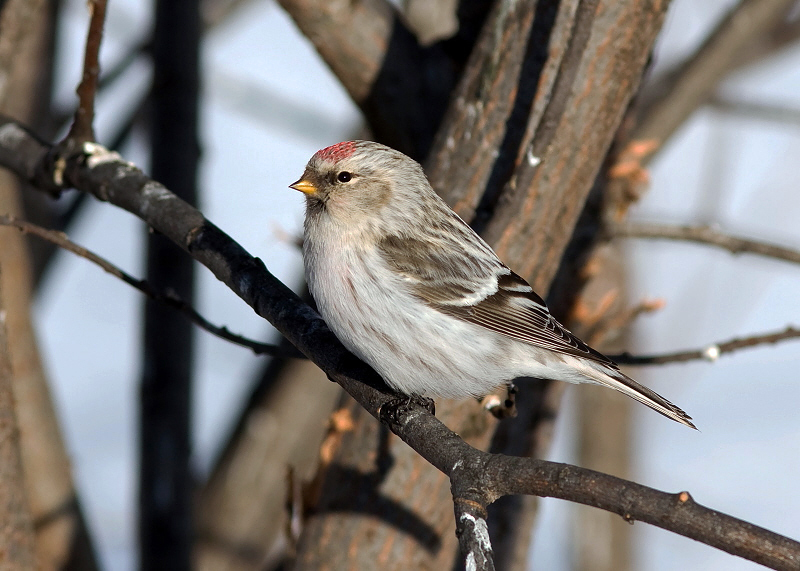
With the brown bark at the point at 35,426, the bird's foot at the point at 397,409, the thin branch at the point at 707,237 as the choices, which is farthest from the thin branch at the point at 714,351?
the brown bark at the point at 35,426

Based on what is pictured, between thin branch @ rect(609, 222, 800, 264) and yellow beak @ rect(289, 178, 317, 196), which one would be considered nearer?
yellow beak @ rect(289, 178, 317, 196)

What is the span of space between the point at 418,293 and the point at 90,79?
3.33 ft

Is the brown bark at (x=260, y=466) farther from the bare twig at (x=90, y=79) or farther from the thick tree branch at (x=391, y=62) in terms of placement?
the bare twig at (x=90, y=79)

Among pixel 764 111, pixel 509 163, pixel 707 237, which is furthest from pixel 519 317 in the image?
pixel 764 111

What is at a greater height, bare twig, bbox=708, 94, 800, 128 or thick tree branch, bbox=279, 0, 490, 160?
bare twig, bbox=708, 94, 800, 128

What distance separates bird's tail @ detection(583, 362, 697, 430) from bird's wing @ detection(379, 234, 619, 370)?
0.04 meters

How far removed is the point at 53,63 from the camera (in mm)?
3658

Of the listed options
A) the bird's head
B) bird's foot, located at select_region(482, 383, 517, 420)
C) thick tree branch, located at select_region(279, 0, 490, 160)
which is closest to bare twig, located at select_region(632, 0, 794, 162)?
thick tree branch, located at select_region(279, 0, 490, 160)

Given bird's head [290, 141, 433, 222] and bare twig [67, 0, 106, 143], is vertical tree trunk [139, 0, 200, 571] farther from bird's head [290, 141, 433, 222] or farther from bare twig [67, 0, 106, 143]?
bird's head [290, 141, 433, 222]

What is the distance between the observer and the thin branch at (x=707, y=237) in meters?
2.50

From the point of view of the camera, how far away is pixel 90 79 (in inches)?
90.0

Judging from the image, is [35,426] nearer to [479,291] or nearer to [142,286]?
[142,286]

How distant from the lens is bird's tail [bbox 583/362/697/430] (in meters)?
2.07

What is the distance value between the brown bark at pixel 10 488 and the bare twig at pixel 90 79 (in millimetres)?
536
